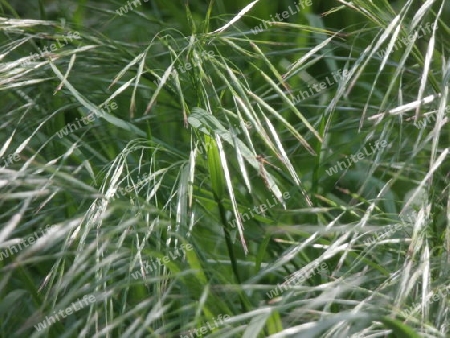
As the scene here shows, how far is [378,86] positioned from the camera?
69.2 inches

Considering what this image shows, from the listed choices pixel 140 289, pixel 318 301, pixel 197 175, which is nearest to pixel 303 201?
pixel 197 175

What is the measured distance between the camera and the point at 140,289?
4.14ft

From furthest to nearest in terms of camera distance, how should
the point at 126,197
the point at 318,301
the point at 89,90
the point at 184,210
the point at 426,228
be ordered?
1. the point at 89,90
2. the point at 126,197
3. the point at 184,210
4. the point at 426,228
5. the point at 318,301

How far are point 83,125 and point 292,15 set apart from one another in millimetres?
631

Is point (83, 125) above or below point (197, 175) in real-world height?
above

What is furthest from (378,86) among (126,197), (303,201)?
(126,197)

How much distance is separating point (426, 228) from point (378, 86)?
79 centimetres

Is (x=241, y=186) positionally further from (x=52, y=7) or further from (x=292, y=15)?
(x=52, y=7)

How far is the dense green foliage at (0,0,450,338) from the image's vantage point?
0.98m

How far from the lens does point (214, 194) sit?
1.13 m

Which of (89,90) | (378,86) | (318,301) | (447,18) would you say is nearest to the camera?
(318,301)

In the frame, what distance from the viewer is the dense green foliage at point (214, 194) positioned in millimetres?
981

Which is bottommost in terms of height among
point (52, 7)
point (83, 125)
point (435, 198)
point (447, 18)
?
point (435, 198)

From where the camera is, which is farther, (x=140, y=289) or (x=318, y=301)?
(x=140, y=289)
